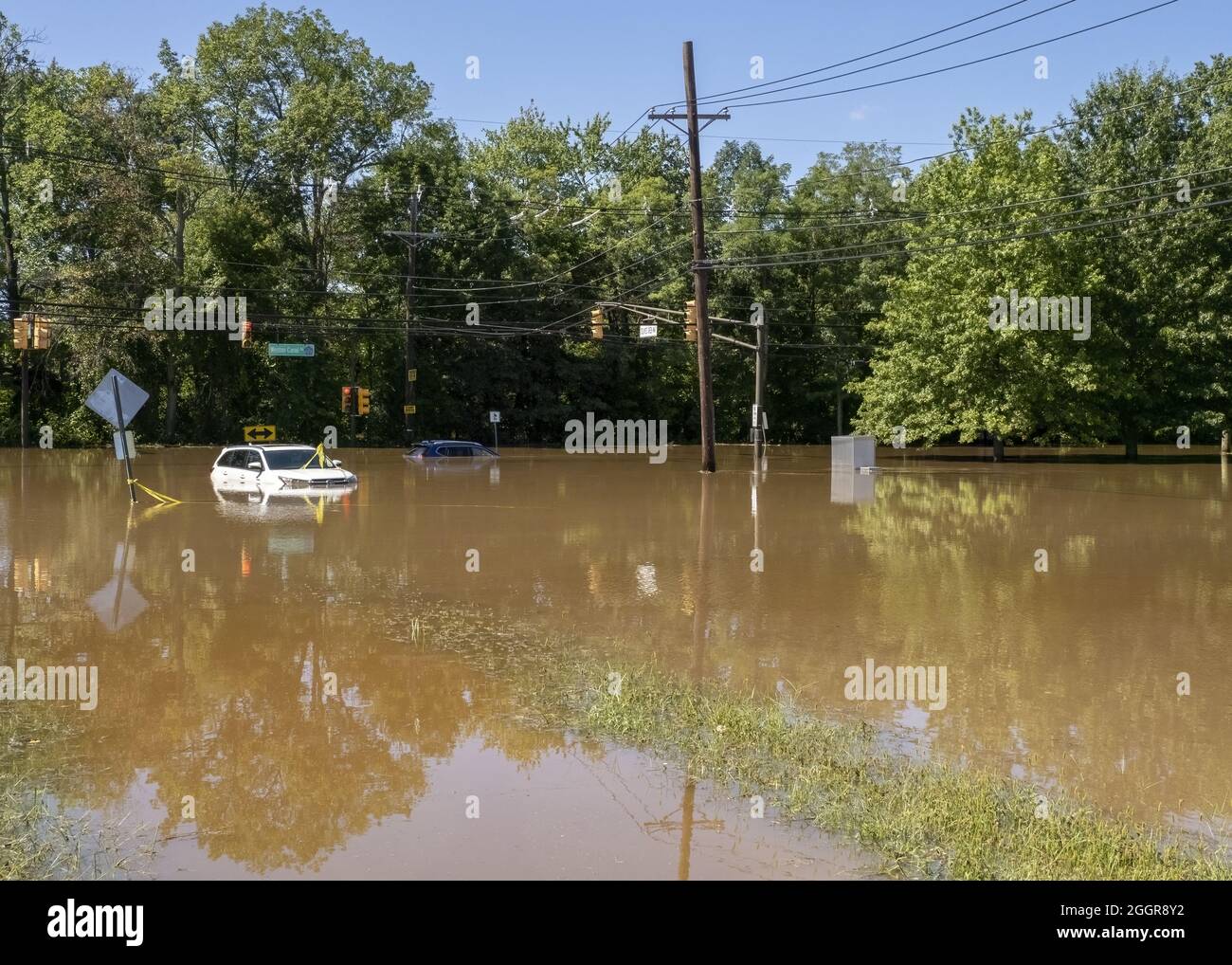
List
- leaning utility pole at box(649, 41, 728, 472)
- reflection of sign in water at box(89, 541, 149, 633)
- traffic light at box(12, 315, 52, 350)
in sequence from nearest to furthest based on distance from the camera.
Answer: reflection of sign in water at box(89, 541, 149, 633), leaning utility pole at box(649, 41, 728, 472), traffic light at box(12, 315, 52, 350)

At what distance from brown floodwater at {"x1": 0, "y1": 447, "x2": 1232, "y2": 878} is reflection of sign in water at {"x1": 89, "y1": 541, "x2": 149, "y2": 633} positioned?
0.07 metres

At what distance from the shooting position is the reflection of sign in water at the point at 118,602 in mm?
13320

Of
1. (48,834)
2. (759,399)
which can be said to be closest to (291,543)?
(48,834)

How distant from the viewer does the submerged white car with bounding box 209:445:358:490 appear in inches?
1298

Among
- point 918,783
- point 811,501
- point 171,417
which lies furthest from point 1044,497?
point 171,417

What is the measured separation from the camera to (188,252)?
63.6m

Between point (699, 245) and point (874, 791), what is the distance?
33.6 meters

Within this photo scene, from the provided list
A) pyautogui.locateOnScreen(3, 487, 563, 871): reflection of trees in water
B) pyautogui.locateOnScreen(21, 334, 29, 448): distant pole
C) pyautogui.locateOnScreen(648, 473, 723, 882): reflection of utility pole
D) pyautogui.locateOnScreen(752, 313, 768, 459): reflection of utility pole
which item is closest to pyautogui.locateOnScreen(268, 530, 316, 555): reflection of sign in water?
pyautogui.locateOnScreen(3, 487, 563, 871): reflection of trees in water

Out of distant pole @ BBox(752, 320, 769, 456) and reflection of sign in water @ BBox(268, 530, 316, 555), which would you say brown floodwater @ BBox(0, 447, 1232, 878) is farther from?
distant pole @ BBox(752, 320, 769, 456)

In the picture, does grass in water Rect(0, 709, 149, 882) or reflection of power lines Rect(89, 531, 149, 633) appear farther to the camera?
reflection of power lines Rect(89, 531, 149, 633)

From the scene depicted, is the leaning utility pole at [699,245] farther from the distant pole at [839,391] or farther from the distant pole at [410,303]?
the distant pole at [839,391]

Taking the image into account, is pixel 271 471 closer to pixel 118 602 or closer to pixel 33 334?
pixel 33 334

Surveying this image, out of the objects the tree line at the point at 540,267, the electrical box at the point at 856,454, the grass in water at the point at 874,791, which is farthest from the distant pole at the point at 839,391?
the grass in water at the point at 874,791

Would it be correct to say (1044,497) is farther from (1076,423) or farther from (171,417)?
(171,417)
